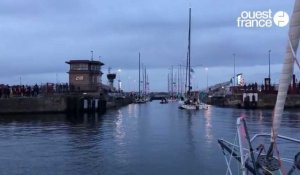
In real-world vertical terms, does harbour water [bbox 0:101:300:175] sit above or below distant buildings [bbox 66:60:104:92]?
below

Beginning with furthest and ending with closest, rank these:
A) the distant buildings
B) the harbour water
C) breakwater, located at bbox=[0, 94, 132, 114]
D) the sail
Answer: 1. the distant buildings
2. breakwater, located at bbox=[0, 94, 132, 114]
3. the harbour water
4. the sail

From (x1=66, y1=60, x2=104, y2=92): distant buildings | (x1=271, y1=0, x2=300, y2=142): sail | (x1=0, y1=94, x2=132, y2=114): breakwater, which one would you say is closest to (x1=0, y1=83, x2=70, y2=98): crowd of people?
(x1=0, y1=94, x2=132, y2=114): breakwater

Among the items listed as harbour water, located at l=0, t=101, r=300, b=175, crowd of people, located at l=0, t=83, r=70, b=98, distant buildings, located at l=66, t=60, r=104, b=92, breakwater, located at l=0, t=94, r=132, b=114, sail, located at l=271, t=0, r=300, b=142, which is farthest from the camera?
distant buildings, located at l=66, t=60, r=104, b=92

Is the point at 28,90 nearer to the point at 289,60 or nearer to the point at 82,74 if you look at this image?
the point at 82,74

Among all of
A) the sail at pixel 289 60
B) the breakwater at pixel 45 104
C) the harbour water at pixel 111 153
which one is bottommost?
the harbour water at pixel 111 153

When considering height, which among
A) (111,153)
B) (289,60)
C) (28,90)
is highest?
(28,90)

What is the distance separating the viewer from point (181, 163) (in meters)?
22.3

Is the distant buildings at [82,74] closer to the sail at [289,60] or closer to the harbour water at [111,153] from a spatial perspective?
the harbour water at [111,153]

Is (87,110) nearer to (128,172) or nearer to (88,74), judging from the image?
(88,74)

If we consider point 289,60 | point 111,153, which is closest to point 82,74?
point 111,153

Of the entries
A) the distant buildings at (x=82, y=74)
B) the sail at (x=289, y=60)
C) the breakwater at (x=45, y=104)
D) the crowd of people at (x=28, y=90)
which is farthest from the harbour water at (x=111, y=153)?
the distant buildings at (x=82, y=74)

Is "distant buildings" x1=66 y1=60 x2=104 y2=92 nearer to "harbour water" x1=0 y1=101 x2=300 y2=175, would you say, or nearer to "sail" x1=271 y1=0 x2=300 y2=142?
"harbour water" x1=0 y1=101 x2=300 y2=175

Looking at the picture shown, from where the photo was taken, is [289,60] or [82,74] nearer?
[289,60]

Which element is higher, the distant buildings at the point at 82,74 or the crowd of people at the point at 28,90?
the distant buildings at the point at 82,74
